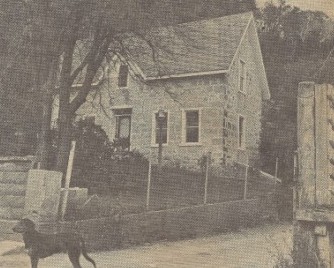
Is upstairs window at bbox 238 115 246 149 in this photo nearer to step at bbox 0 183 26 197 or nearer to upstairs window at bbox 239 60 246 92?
upstairs window at bbox 239 60 246 92

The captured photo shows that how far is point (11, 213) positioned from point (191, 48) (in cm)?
177

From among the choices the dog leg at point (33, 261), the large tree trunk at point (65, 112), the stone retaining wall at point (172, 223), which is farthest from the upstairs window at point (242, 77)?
the dog leg at point (33, 261)

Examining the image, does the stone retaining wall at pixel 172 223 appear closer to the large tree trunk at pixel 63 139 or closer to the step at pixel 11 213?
the step at pixel 11 213

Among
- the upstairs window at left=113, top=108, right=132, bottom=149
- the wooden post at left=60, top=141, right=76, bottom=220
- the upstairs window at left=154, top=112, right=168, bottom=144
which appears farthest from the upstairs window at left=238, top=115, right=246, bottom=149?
the wooden post at left=60, top=141, right=76, bottom=220

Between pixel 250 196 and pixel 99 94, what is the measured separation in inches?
60.7

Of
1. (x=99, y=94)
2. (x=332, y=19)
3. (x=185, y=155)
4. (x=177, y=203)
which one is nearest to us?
(x=332, y=19)

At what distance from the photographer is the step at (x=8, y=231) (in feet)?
9.29

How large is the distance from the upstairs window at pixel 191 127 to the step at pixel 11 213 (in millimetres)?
1110

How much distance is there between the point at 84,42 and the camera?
3.77m

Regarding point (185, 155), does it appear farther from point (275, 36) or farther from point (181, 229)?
point (275, 36)

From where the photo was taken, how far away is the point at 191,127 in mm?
3127

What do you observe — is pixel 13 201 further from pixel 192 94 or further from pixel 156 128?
pixel 192 94

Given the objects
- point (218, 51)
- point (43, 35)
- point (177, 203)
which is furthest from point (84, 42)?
point (177, 203)

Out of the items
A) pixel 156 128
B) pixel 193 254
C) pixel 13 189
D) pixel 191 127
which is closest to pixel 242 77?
pixel 191 127
